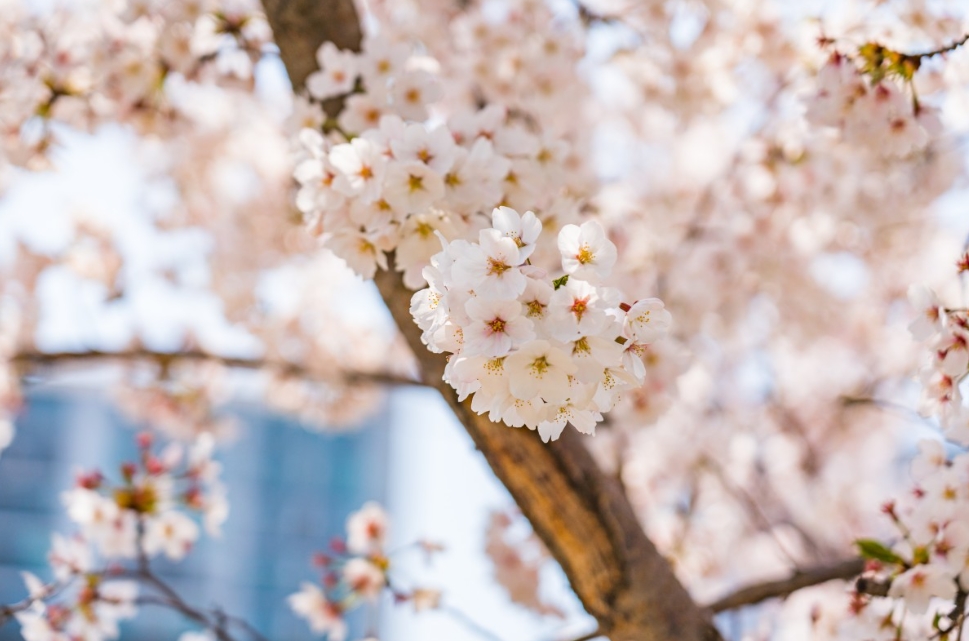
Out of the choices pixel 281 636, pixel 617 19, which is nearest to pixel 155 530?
pixel 617 19

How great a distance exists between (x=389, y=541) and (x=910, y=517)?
1558mm

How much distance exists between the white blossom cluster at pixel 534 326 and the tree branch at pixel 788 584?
1.04 metres

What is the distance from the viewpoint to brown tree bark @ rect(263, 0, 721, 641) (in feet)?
5.82

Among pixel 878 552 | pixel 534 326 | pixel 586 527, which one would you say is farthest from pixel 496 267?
pixel 878 552

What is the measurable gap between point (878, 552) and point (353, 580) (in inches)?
56.8

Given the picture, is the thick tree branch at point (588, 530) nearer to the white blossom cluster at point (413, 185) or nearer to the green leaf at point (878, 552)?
the white blossom cluster at point (413, 185)

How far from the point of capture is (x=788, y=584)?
2.02m

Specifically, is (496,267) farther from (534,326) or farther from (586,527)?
(586,527)

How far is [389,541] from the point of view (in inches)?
109

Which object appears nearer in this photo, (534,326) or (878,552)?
(534,326)

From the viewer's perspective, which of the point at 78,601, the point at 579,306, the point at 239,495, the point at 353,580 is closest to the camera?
the point at 579,306

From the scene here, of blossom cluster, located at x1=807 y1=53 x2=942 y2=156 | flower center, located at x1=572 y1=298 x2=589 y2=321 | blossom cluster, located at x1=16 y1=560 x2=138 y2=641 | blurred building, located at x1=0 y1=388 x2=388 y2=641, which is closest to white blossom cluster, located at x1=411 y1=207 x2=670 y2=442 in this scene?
flower center, located at x1=572 y1=298 x2=589 y2=321

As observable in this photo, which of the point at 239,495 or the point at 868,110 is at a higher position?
the point at 239,495

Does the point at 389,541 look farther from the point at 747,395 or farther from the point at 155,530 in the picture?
the point at 747,395
